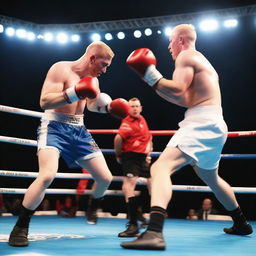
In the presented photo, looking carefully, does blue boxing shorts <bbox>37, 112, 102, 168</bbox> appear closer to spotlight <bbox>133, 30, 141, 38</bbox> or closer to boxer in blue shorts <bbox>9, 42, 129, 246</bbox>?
boxer in blue shorts <bbox>9, 42, 129, 246</bbox>

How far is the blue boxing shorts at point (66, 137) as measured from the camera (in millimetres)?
2338

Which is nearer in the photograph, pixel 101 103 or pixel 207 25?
pixel 101 103

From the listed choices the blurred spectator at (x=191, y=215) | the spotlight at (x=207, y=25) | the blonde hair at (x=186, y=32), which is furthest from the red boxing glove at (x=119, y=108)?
the spotlight at (x=207, y=25)

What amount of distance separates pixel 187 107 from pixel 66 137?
0.73 m

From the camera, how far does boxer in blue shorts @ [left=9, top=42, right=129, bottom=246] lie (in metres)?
2.13

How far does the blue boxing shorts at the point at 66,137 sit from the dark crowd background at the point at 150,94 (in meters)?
4.55

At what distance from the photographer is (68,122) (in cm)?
247

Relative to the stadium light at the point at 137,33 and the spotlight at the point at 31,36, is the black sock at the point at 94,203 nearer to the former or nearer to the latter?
the stadium light at the point at 137,33

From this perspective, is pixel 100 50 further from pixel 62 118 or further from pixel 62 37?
pixel 62 37

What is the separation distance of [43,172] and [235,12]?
5428 mm

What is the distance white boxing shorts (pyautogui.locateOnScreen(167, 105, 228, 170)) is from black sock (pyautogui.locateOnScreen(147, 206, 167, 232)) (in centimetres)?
36

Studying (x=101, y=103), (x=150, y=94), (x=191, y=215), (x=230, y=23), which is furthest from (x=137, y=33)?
(x=101, y=103)

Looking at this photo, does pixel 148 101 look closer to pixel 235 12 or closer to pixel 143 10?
pixel 143 10

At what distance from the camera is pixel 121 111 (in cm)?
259
